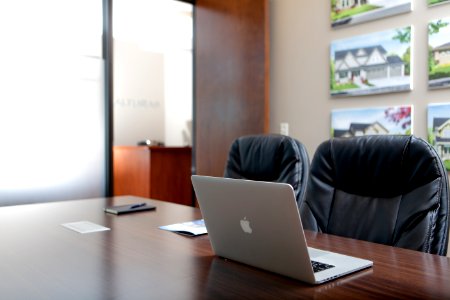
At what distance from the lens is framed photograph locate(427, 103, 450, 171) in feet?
8.18

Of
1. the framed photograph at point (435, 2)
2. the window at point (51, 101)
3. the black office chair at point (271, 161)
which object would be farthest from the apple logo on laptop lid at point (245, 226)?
the window at point (51, 101)

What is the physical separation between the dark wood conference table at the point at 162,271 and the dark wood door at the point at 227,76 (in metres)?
2.13

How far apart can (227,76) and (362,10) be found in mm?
1289

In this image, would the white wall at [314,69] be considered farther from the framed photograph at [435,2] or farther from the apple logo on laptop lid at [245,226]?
the apple logo on laptop lid at [245,226]

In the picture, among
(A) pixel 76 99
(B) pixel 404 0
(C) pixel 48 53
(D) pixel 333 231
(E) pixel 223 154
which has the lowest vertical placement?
(D) pixel 333 231

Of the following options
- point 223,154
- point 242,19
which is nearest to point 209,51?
point 242,19

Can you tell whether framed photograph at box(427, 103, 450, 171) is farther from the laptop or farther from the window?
the window

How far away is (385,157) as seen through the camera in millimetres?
1580

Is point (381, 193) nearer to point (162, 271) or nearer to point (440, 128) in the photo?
point (162, 271)

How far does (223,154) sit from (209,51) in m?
0.99

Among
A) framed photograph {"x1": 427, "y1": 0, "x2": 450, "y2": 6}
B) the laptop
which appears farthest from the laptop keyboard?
framed photograph {"x1": 427, "y1": 0, "x2": 450, "y2": 6}

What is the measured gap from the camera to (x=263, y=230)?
3.31ft

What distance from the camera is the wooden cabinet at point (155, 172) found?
16.4 feet

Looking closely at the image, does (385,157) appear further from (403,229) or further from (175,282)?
(175,282)
